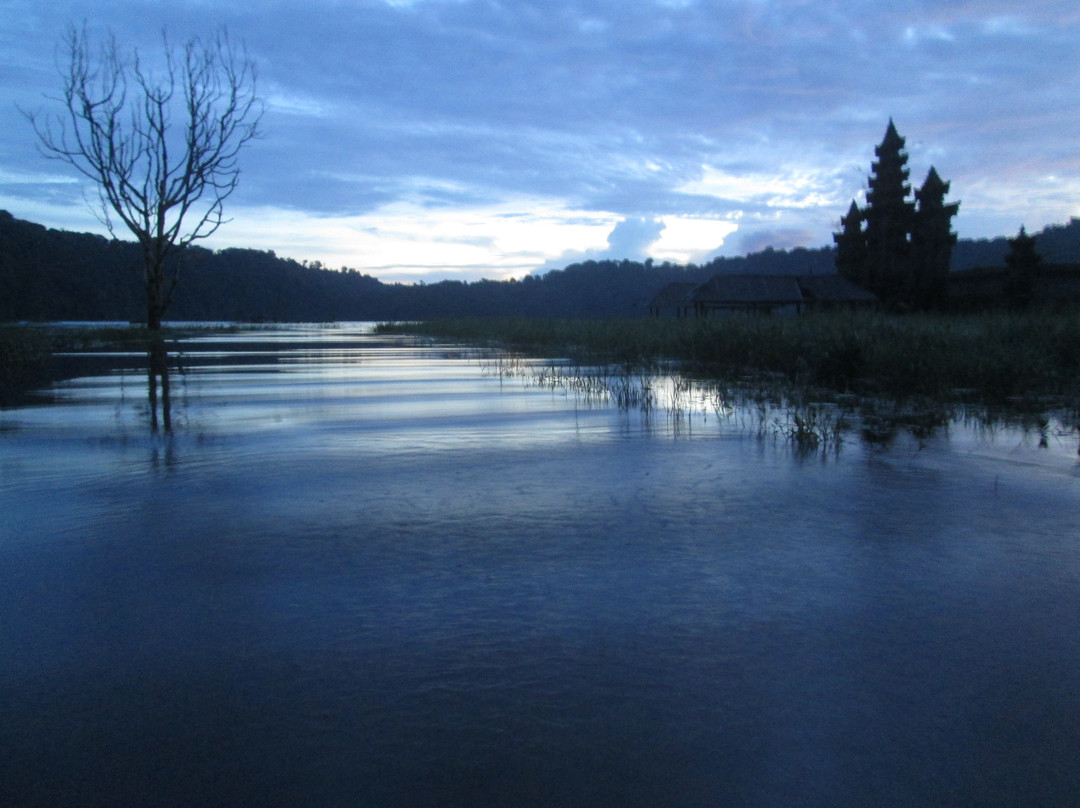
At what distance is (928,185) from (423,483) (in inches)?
1974

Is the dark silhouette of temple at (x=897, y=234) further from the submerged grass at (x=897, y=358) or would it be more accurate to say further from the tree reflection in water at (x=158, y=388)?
the tree reflection in water at (x=158, y=388)

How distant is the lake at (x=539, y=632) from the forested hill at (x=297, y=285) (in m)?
25.9

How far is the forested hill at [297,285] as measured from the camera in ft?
184

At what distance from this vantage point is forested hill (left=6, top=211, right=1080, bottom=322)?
56.2 metres

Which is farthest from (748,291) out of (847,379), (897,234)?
(847,379)

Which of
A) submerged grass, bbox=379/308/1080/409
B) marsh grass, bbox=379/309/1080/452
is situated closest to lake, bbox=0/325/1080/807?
marsh grass, bbox=379/309/1080/452

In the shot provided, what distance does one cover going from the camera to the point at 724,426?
688cm

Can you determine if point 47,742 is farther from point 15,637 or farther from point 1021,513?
point 1021,513

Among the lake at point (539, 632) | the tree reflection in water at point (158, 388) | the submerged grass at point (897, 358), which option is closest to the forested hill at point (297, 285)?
the tree reflection in water at point (158, 388)

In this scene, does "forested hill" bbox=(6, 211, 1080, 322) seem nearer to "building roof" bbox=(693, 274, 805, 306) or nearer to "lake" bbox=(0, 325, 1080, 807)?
"building roof" bbox=(693, 274, 805, 306)

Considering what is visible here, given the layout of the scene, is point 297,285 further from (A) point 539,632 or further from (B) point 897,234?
(A) point 539,632

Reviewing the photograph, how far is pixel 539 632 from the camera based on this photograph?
248cm

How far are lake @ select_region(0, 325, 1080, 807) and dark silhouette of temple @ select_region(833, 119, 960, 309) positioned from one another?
43020mm

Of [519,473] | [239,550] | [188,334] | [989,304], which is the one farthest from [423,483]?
[989,304]
